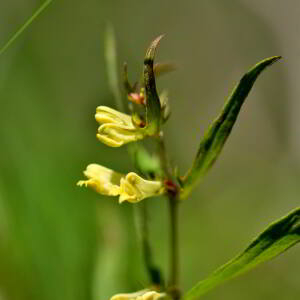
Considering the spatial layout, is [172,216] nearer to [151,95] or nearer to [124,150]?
[151,95]

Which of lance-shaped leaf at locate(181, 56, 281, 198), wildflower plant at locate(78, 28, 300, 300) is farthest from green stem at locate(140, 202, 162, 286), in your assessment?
lance-shaped leaf at locate(181, 56, 281, 198)

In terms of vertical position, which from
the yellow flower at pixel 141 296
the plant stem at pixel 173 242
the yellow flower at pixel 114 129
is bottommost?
the yellow flower at pixel 141 296

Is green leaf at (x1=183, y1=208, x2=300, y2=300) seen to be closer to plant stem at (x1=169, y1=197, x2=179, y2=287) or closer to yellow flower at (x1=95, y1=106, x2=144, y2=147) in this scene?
plant stem at (x1=169, y1=197, x2=179, y2=287)

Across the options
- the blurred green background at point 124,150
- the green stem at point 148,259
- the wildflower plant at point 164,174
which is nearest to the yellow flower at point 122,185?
the wildflower plant at point 164,174

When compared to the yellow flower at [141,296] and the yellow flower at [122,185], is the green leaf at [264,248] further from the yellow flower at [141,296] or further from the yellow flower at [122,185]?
the yellow flower at [122,185]

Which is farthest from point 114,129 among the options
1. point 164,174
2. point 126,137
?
point 164,174
